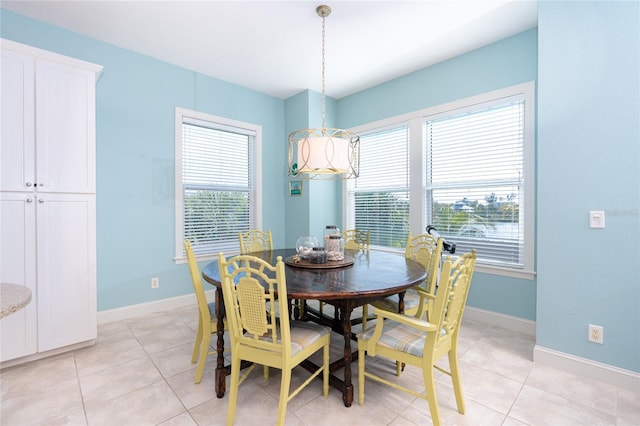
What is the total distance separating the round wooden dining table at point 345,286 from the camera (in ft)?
5.39

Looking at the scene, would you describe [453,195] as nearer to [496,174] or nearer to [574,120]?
[496,174]

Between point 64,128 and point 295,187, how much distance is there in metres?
2.61

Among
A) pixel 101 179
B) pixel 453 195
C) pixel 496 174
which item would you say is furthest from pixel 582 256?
pixel 101 179

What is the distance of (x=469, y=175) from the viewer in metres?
3.26

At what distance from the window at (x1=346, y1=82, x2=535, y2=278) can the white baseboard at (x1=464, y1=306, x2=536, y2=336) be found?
0.44 meters

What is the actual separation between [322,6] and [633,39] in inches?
84.2

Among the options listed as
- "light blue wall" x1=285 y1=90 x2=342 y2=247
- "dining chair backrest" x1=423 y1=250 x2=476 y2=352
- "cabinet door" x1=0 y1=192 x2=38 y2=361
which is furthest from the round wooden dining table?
"light blue wall" x1=285 y1=90 x2=342 y2=247

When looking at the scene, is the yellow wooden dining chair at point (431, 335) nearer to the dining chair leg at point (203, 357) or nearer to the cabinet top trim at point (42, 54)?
the dining chair leg at point (203, 357)

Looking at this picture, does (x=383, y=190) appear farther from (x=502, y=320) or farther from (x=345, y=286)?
(x=345, y=286)

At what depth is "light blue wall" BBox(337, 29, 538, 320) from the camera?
9.39ft

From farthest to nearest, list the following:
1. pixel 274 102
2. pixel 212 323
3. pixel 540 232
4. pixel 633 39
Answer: pixel 274 102 → pixel 540 232 → pixel 212 323 → pixel 633 39

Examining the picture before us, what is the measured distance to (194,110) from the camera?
3.70 metres

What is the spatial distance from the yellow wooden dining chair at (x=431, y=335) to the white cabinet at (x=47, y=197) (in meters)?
2.38

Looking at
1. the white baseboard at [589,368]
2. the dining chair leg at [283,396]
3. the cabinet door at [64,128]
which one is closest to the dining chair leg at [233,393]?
the dining chair leg at [283,396]
